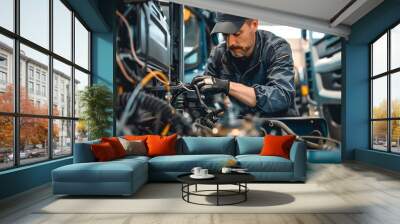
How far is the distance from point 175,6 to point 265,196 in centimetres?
538

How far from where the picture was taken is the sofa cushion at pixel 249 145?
255 inches

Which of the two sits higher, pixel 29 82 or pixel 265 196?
pixel 29 82

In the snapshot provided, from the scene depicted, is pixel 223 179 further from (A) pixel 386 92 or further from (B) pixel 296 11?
(A) pixel 386 92

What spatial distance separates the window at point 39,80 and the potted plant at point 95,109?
0.17m

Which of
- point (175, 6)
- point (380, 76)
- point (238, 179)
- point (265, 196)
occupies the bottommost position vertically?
point (265, 196)

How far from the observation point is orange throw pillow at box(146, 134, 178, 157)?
6.35 meters

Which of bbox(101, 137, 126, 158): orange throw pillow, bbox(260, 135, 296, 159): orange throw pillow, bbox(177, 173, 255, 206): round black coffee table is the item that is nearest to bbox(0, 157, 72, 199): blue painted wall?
bbox(101, 137, 126, 158): orange throw pillow

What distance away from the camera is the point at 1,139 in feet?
15.1

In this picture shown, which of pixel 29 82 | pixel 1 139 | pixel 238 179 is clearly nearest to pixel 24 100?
pixel 29 82

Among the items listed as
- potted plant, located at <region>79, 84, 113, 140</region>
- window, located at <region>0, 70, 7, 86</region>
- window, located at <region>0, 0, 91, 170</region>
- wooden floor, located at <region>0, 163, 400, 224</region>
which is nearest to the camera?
wooden floor, located at <region>0, 163, 400, 224</region>

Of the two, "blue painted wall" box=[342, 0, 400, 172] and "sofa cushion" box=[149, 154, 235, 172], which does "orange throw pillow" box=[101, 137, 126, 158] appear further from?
"blue painted wall" box=[342, 0, 400, 172]

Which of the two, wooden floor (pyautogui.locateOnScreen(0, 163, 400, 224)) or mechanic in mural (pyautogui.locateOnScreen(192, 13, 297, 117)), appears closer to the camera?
wooden floor (pyautogui.locateOnScreen(0, 163, 400, 224))

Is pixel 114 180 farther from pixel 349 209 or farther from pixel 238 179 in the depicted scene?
pixel 349 209

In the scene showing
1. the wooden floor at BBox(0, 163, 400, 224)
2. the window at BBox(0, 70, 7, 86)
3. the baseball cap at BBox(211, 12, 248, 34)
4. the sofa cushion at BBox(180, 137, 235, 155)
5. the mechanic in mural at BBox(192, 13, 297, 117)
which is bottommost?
the wooden floor at BBox(0, 163, 400, 224)
